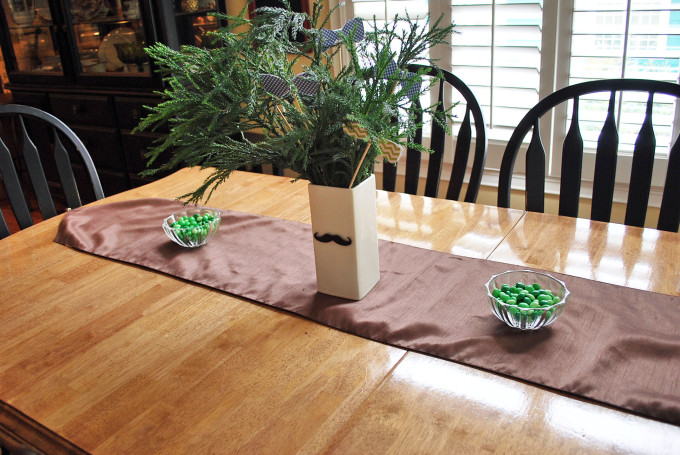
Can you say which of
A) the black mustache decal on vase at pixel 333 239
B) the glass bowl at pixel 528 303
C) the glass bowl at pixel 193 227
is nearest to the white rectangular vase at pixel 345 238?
the black mustache decal on vase at pixel 333 239

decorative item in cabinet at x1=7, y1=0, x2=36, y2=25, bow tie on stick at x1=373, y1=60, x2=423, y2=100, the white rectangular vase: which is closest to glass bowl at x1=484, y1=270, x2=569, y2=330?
the white rectangular vase

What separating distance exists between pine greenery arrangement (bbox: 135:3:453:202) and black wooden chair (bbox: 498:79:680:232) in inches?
23.3

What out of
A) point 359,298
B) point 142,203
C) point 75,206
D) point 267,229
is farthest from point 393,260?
point 75,206

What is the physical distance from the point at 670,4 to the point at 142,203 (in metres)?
1.70

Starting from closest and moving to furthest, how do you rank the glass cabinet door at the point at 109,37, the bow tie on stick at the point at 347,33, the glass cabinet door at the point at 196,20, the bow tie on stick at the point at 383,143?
the bow tie on stick at the point at 383,143 < the bow tie on stick at the point at 347,33 < the glass cabinet door at the point at 196,20 < the glass cabinet door at the point at 109,37

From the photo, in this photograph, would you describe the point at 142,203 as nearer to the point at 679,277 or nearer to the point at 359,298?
the point at 359,298

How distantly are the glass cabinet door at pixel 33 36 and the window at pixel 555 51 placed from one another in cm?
202

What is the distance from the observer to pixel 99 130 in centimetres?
334

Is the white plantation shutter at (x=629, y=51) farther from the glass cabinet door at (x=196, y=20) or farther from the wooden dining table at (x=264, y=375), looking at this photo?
the glass cabinet door at (x=196, y=20)

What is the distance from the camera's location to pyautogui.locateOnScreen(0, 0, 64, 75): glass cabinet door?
3432 millimetres

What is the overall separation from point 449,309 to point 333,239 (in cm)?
23

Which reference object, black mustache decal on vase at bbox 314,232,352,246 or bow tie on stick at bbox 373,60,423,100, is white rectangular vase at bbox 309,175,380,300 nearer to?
black mustache decal on vase at bbox 314,232,352,246

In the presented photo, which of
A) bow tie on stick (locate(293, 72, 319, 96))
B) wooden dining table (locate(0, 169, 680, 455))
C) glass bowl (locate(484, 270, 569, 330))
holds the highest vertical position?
bow tie on stick (locate(293, 72, 319, 96))

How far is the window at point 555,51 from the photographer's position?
76.6 inches
